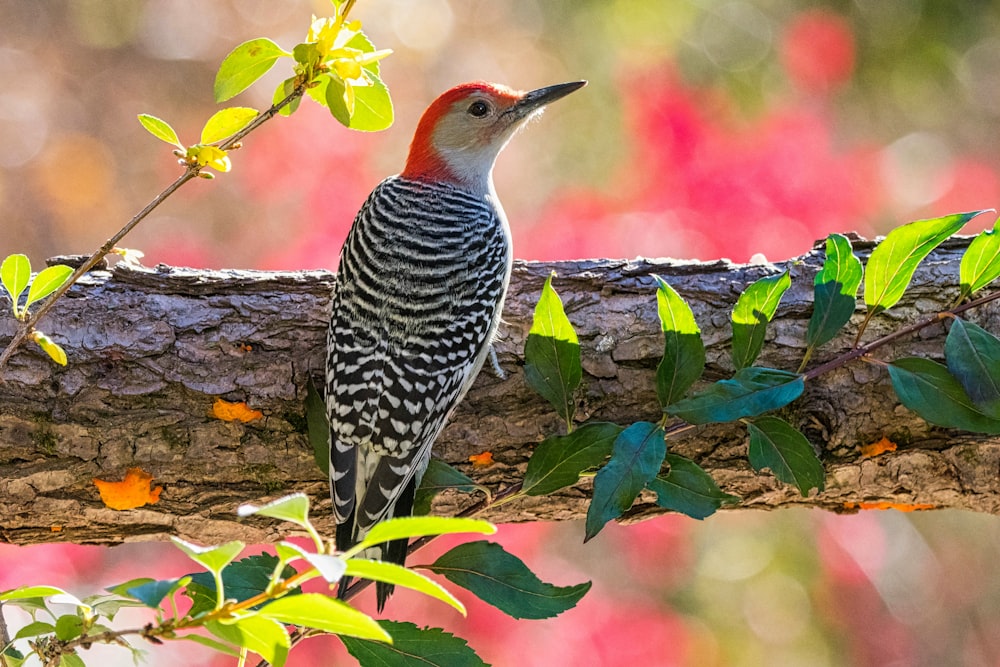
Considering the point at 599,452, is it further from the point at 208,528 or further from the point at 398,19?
the point at 398,19

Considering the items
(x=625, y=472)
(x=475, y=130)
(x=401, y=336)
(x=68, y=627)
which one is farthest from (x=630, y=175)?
(x=68, y=627)

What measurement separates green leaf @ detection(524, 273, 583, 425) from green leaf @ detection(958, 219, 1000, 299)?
82cm

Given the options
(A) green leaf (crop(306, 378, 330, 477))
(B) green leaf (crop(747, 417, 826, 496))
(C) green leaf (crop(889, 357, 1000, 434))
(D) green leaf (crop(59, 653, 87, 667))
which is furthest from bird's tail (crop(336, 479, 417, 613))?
(C) green leaf (crop(889, 357, 1000, 434))

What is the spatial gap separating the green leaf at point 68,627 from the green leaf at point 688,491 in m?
1.00

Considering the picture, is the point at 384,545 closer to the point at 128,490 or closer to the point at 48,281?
the point at 128,490

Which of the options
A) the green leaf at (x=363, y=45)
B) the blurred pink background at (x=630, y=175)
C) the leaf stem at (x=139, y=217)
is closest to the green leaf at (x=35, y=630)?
the leaf stem at (x=139, y=217)

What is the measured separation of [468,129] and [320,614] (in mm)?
1941

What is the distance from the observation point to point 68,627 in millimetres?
1550

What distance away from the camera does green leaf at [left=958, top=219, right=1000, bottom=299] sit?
6.72 ft

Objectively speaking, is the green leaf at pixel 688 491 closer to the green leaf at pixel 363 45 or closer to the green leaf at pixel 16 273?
the green leaf at pixel 363 45

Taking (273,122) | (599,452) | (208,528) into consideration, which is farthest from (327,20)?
(273,122)

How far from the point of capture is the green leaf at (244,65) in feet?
5.93

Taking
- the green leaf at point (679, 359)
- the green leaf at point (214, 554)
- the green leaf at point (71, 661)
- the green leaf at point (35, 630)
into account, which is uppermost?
the green leaf at point (679, 359)

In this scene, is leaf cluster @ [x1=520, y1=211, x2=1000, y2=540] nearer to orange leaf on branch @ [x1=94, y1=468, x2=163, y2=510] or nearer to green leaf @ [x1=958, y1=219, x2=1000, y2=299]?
green leaf @ [x1=958, y1=219, x2=1000, y2=299]
